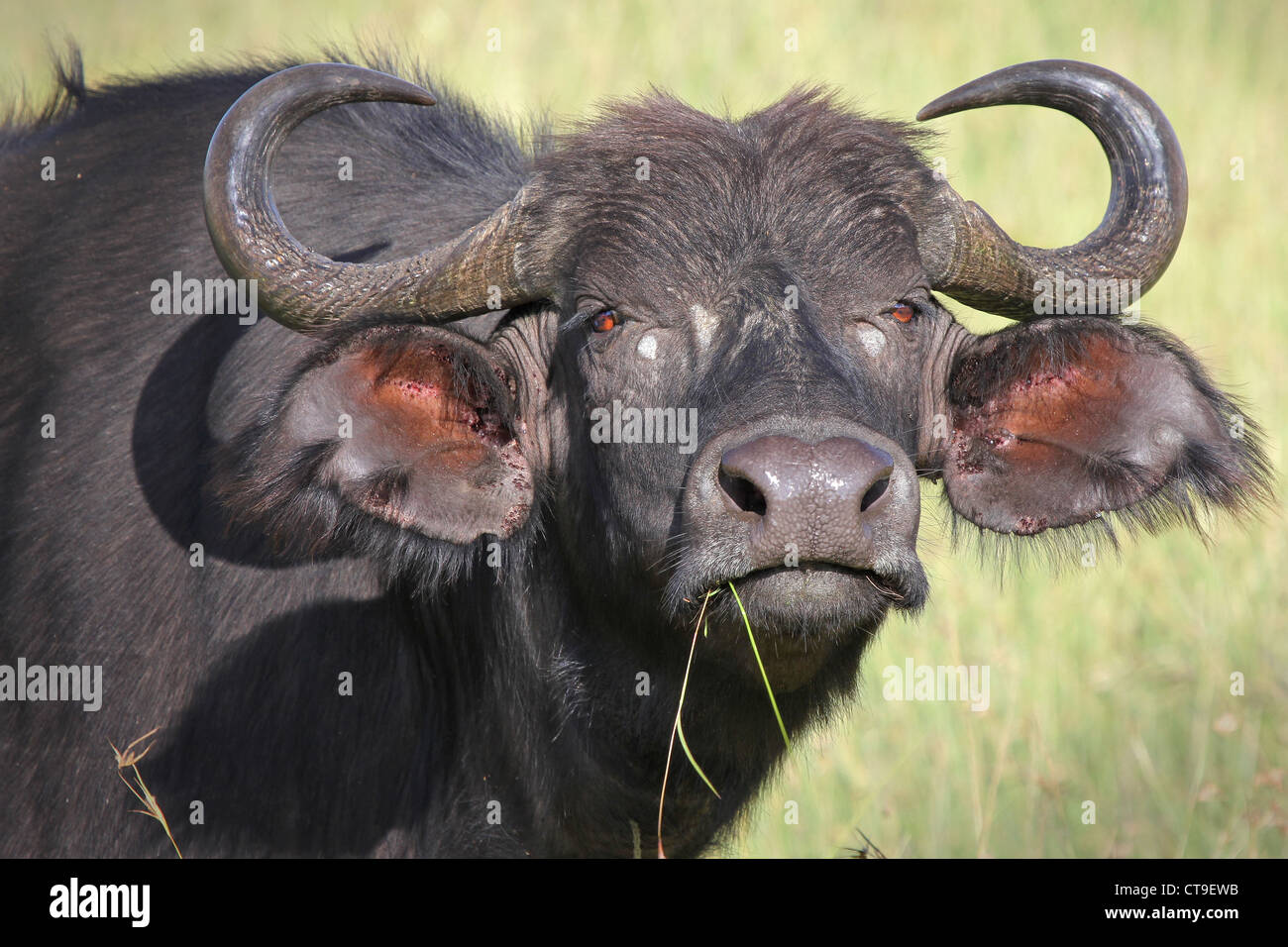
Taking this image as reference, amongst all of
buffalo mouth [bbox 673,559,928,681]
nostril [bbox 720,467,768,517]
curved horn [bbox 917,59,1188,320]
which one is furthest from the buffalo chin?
curved horn [bbox 917,59,1188,320]

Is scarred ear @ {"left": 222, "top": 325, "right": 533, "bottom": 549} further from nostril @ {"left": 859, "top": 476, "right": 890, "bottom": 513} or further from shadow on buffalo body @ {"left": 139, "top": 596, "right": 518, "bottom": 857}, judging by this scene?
nostril @ {"left": 859, "top": 476, "right": 890, "bottom": 513}

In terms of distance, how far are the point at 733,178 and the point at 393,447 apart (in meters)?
1.18

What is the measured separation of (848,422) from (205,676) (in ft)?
6.96

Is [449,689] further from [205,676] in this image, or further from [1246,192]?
[1246,192]

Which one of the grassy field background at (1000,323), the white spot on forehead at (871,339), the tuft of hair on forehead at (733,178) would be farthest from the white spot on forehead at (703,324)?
the grassy field background at (1000,323)

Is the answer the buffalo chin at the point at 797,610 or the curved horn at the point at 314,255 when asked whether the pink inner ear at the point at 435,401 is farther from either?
the buffalo chin at the point at 797,610

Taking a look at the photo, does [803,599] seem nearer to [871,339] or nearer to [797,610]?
[797,610]

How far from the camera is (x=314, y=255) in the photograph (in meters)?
3.81

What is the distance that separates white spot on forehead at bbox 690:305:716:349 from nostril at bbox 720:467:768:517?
47 cm

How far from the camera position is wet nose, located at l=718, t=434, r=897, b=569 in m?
3.11

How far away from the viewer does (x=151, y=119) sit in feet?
17.0

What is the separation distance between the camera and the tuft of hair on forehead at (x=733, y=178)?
3.73 meters

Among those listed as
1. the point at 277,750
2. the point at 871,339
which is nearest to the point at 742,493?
the point at 871,339
